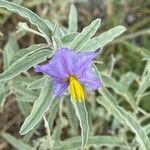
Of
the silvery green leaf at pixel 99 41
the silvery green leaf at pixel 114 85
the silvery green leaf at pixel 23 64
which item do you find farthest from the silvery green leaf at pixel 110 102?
the silvery green leaf at pixel 23 64

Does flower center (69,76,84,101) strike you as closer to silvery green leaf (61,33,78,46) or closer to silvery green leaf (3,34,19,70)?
silvery green leaf (61,33,78,46)

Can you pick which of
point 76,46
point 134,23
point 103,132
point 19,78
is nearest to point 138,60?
point 134,23

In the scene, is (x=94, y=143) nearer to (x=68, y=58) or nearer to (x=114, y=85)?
(x=114, y=85)

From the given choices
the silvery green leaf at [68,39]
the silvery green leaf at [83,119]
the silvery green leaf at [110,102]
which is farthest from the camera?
the silvery green leaf at [110,102]

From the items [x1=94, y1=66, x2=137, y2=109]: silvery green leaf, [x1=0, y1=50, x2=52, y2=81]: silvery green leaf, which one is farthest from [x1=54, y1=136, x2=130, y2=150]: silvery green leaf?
[x1=0, y1=50, x2=52, y2=81]: silvery green leaf

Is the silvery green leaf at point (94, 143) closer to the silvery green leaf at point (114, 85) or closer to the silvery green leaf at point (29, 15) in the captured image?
the silvery green leaf at point (114, 85)
